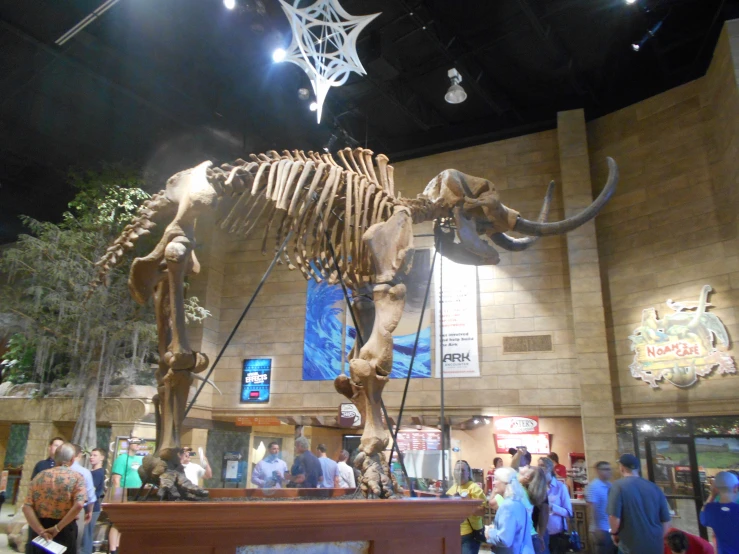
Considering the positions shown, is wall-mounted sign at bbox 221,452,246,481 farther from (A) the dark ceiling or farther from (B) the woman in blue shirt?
(A) the dark ceiling

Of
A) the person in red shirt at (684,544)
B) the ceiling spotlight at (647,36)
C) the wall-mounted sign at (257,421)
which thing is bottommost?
the person in red shirt at (684,544)

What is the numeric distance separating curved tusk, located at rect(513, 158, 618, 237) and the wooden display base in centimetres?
236

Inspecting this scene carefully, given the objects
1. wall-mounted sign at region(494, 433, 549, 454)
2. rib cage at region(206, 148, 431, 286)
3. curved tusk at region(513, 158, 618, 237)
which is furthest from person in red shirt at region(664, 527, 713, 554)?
wall-mounted sign at region(494, 433, 549, 454)

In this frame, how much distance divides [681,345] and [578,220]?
21.9 ft

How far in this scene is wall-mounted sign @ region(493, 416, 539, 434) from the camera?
10336 millimetres

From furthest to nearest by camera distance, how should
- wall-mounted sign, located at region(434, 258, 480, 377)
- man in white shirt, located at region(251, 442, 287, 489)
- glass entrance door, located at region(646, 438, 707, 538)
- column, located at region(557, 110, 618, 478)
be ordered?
wall-mounted sign, located at region(434, 258, 480, 377), column, located at region(557, 110, 618, 478), glass entrance door, located at region(646, 438, 707, 538), man in white shirt, located at region(251, 442, 287, 489)

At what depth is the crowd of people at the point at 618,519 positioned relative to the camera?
12.4 feet

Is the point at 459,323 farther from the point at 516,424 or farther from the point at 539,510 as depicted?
the point at 539,510

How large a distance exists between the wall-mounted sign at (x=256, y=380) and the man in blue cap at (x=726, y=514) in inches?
370

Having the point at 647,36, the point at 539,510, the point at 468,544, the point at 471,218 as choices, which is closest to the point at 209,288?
the point at 468,544

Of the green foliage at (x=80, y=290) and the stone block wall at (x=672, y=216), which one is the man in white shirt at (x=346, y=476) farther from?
the stone block wall at (x=672, y=216)

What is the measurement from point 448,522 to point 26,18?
Answer: 377 inches

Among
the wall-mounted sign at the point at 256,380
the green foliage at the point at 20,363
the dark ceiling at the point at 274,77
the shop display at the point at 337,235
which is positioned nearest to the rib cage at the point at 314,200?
the shop display at the point at 337,235

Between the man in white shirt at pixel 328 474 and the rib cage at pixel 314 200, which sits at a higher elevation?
the rib cage at pixel 314 200
